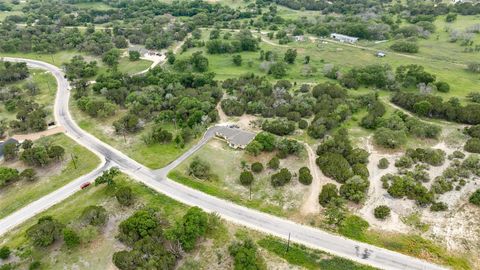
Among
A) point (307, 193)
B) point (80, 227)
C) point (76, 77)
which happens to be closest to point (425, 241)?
point (307, 193)

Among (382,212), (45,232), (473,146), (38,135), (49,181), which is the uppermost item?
(473,146)

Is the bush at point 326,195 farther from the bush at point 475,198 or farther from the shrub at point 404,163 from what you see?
the bush at point 475,198

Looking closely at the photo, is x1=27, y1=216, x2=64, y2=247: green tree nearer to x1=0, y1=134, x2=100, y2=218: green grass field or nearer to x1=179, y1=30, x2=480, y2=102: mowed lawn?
x1=0, y1=134, x2=100, y2=218: green grass field

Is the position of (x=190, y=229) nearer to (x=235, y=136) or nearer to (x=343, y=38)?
(x=235, y=136)

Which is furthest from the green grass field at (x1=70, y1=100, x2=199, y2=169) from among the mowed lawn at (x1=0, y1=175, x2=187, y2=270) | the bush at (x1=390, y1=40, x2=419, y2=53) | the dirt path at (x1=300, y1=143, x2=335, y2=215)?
the bush at (x1=390, y1=40, x2=419, y2=53)

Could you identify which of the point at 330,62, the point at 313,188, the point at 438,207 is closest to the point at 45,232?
the point at 313,188

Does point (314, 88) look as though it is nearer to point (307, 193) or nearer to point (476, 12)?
point (307, 193)
